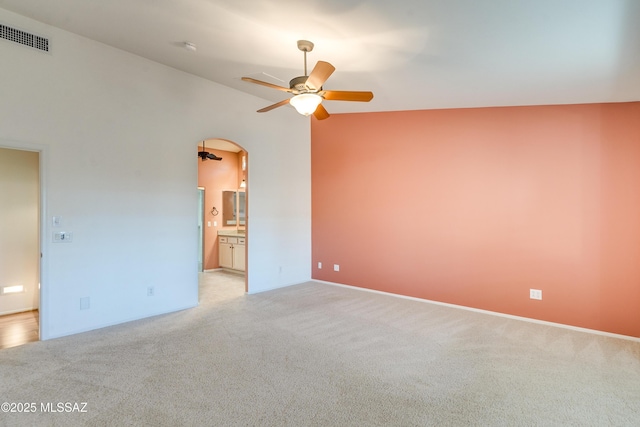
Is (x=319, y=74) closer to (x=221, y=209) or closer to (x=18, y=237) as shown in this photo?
(x=18, y=237)

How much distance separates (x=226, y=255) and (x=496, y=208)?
18.1 feet

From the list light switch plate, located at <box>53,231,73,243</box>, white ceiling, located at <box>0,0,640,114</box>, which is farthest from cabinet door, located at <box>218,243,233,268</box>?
white ceiling, located at <box>0,0,640,114</box>

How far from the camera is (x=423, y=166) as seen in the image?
483cm

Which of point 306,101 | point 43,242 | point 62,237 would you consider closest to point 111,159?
point 62,237

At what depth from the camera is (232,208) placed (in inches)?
310

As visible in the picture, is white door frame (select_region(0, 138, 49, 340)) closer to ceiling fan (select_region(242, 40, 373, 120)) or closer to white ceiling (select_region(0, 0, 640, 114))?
white ceiling (select_region(0, 0, 640, 114))

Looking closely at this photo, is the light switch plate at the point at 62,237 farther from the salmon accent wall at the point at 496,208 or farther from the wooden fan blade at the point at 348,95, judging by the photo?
the salmon accent wall at the point at 496,208

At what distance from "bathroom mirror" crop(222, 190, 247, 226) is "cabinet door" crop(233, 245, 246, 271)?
3.29 feet

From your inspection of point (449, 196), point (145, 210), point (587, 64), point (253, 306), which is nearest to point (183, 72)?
point (145, 210)

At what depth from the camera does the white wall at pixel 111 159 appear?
Result: 3258mm

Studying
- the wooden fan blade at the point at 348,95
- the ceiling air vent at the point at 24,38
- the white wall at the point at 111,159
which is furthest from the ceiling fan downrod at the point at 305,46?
the ceiling air vent at the point at 24,38

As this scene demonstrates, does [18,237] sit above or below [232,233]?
above

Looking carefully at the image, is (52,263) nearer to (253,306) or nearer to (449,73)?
(253,306)

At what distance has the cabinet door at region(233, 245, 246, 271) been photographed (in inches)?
267
